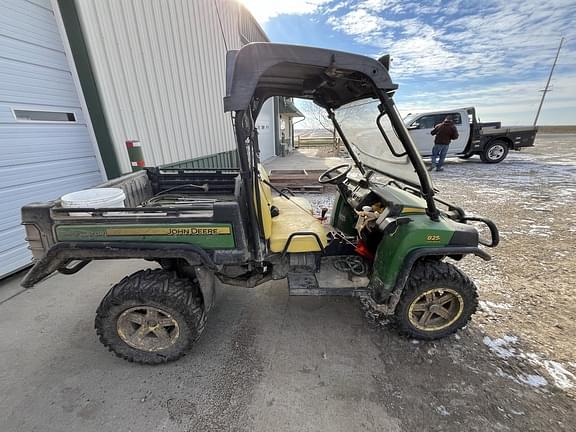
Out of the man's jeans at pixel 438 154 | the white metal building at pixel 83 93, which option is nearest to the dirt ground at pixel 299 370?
the white metal building at pixel 83 93

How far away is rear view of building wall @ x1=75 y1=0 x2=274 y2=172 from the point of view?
12.7 feet

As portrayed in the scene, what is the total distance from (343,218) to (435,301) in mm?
1307

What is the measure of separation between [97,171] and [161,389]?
149 inches

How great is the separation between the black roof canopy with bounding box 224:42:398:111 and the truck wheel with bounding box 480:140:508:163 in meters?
11.5

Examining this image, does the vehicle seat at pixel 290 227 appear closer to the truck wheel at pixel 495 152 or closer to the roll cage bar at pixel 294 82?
the roll cage bar at pixel 294 82

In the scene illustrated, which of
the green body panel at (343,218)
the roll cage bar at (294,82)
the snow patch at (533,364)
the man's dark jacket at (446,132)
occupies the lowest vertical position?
the snow patch at (533,364)

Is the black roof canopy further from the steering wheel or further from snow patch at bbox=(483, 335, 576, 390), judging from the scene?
snow patch at bbox=(483, 335, 576, 390)

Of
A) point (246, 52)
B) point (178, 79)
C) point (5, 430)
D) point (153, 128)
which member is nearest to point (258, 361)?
point (5, 430)

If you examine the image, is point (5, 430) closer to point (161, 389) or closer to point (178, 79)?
point (161, 389)

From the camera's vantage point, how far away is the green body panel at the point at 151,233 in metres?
1.75

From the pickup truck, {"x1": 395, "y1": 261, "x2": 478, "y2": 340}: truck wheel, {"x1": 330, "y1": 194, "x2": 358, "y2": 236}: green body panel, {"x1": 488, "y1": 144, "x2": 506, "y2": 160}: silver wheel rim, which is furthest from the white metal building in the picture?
{"x1": 488, "y1": 144, "x2": 506, "y2": 160}: silver wheel rim

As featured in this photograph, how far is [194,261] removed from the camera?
1824mm

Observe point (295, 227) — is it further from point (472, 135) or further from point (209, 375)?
point (472, 135)

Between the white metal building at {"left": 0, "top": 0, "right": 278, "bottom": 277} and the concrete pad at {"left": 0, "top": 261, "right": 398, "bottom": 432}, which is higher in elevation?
the white metal building at {"left": 0, "top": 0, "right": 278, "bottom": 277}
